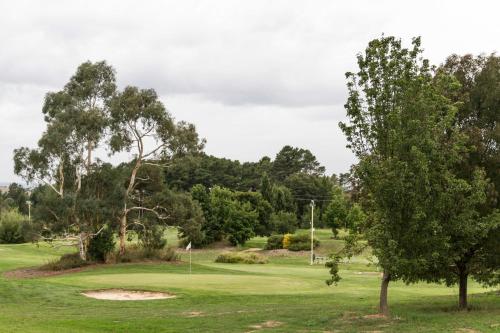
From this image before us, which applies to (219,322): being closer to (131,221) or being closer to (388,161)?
(388,161)

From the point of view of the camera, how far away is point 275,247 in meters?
81.6

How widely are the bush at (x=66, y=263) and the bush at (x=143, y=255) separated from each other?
2.68 meters

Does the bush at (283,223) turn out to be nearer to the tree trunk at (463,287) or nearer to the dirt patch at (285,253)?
the dirt patch at (285,253)

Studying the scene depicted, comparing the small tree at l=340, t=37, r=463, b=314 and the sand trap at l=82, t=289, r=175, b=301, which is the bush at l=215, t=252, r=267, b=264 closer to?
the sand trap at l=82, t=289, r=175, b=301

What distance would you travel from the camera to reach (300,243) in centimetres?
7981

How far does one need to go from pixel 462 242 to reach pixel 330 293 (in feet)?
41.3

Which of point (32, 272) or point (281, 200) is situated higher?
point (281, 200)

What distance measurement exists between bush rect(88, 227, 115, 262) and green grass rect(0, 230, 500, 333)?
564cm

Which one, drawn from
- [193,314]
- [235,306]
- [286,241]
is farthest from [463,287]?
[286,241]

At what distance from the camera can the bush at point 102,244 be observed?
52.1 metres

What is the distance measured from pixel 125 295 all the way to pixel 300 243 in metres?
48.5

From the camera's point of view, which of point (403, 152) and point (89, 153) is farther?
point (89, 153)

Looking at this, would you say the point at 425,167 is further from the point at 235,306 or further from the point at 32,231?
the point at 32,231

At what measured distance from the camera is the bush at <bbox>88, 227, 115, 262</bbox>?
52.1 metres
